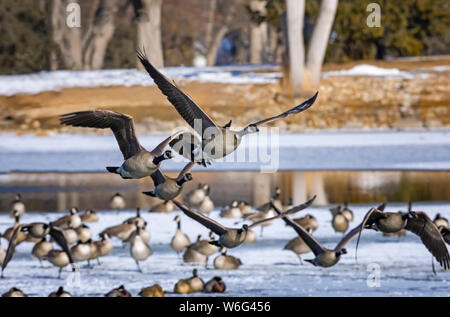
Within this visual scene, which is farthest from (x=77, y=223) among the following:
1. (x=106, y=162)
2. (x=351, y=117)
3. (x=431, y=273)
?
(x=351, y=117)

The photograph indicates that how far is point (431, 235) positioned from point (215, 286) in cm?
279

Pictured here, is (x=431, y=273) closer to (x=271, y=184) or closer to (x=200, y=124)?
(x=200, y=124)

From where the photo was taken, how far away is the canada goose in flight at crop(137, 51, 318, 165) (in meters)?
7.52

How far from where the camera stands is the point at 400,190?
63.1ft

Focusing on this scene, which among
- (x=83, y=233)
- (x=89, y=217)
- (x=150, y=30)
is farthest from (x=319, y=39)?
(x=83, y=233)

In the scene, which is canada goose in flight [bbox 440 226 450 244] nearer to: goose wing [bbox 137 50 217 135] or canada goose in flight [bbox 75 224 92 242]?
goose wing [bbox 137 50 217 135]

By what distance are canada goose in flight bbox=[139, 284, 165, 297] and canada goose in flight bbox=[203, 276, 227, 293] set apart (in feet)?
1.64

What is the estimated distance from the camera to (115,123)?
808cm

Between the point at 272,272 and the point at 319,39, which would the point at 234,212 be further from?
the point at 319,39

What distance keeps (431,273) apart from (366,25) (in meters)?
25.8

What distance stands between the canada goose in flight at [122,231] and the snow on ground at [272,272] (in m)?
0.20

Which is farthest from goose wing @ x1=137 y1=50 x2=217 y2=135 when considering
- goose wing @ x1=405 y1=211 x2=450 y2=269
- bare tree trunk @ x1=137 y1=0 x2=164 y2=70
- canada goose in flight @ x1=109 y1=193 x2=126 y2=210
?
bare tree trunk @ x1=137 y1=0 x2=164 y2=70

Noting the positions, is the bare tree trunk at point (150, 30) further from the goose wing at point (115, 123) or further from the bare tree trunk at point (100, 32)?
the goose wing at point (115, 123)

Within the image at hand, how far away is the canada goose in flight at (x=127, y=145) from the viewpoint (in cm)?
755
